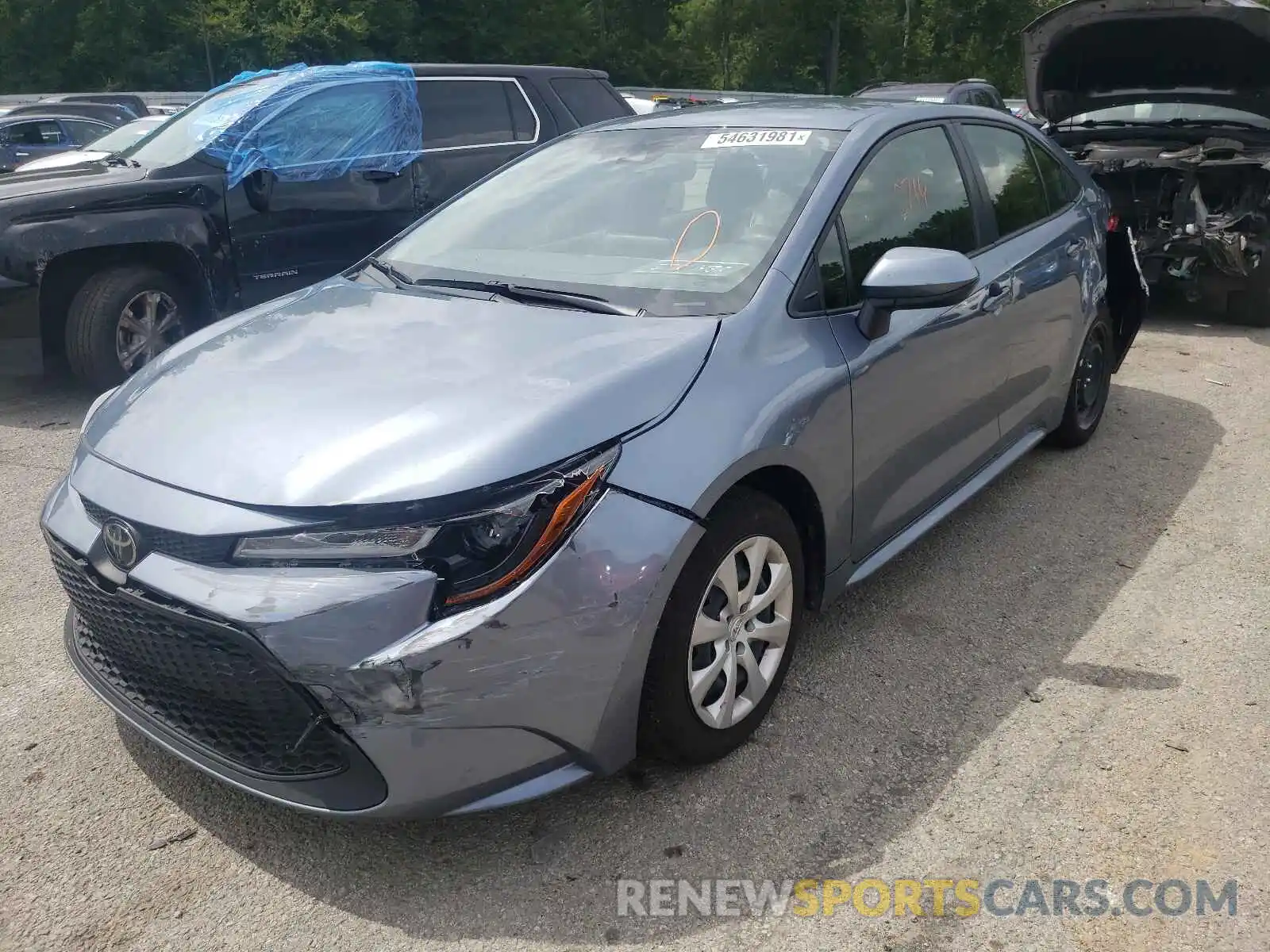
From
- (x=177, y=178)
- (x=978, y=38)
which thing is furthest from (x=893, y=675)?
(x=978, y=38)

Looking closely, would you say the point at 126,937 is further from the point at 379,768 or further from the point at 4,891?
the point at 379,768

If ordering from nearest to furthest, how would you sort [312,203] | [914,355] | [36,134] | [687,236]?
[687,236] < [914,355] < [312,203] < [36,134]

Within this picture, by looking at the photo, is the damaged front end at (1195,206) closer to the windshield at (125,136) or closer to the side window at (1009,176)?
the side window at (1009,176)

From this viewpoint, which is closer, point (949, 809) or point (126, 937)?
point (126, 937)

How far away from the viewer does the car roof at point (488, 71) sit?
7.26m

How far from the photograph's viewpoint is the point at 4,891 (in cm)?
234

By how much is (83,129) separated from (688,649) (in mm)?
17676

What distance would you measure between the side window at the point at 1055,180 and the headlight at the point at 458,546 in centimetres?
325

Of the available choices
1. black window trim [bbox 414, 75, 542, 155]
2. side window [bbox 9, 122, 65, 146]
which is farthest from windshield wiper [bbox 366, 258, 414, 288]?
side window [bbox 9, 122, 65, 146]

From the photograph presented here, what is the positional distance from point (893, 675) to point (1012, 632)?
1.66 ft

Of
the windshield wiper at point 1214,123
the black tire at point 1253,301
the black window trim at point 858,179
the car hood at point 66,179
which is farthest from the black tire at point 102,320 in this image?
the black tire at point 1253,301

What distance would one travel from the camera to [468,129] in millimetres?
7250

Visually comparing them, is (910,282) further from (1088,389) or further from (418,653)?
(1088,389)

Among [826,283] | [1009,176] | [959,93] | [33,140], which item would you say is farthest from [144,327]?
[33,140]
